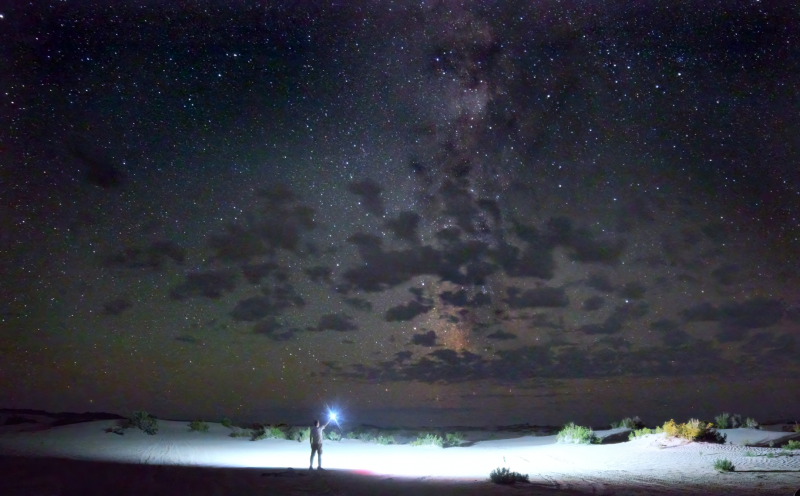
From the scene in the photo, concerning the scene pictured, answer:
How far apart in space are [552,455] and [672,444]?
517 centimetres

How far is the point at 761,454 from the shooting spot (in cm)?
1975

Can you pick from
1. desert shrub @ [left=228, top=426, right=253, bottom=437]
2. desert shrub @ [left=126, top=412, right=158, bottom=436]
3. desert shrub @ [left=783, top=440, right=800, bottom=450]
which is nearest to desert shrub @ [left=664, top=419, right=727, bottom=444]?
desert shrub @ [left=783, top=440, right=800, bottom=450]

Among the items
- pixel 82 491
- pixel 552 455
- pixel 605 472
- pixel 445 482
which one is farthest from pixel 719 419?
pixel 82 491

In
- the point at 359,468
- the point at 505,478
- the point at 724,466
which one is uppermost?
the point at 505,478

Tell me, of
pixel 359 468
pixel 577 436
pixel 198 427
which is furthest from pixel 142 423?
pixel 577 436

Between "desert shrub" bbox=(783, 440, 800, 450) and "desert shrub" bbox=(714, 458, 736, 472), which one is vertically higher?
"desert shrub" bbox=(714, 458, 736, 472)

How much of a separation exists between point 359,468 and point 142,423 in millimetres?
13597

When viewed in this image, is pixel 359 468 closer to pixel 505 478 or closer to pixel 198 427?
pixel 505 478

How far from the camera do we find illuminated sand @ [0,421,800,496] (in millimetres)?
13367

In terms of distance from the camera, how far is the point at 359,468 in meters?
19.4

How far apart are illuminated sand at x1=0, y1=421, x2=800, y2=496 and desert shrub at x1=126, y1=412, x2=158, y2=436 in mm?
754

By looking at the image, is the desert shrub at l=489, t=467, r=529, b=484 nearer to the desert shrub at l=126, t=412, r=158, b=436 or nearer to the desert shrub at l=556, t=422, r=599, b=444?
the desert shrub at l=556, t=422, r=599, b=444

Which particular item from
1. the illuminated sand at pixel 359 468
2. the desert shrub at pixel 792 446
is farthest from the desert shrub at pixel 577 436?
the desert shrub at pixel 792 446

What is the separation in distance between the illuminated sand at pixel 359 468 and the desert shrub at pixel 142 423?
2.47 feet
